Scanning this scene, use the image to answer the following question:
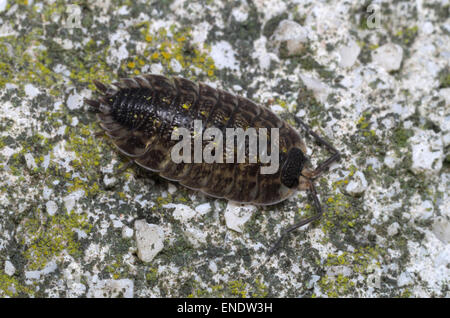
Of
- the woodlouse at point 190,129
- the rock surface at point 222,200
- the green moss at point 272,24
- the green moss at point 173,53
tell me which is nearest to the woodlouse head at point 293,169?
the woodlouse at point 190,129

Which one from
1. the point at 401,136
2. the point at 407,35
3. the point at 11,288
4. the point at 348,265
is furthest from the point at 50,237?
the point at 407,35

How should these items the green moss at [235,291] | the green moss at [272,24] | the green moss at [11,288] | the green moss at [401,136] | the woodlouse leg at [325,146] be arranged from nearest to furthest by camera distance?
the green moss at [11,288], the green moss at [235,291], the woodlouse leg at [325,146], the green moss at [401,136], the green moss at [272,24]

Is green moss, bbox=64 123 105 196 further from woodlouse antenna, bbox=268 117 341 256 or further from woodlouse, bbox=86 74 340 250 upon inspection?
woodlouse antenna, bbox=268 117 341 256

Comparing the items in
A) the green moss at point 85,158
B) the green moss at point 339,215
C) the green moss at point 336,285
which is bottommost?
the green moss at point 336,285

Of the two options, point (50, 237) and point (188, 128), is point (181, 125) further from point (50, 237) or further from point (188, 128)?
point (50, 237)

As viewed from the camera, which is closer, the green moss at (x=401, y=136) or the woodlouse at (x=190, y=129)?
the woodlouse at (x=190, y=129)

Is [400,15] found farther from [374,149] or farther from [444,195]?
[444,195]

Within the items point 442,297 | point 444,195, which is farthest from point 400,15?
point 442,297

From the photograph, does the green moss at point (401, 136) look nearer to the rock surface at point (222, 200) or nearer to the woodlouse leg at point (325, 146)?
the rock surface at point (222, 200)
